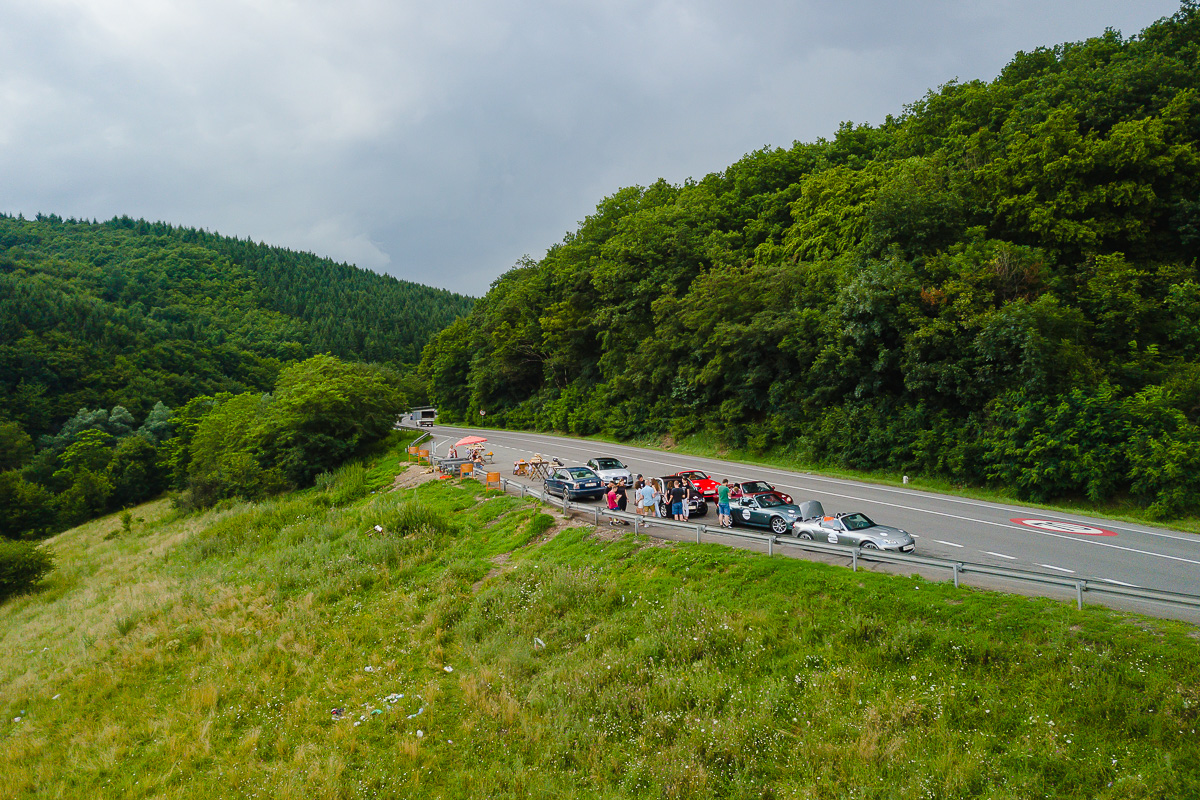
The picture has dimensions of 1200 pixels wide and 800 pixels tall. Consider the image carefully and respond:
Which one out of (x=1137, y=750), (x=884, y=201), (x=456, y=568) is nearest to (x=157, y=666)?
(x=456, y=568)

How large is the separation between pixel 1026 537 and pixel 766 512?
7065 millimetres

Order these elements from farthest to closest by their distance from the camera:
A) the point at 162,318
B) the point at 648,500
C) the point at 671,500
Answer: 1. the point at 162,318
2. the point at 648,500
3. the point at 671,500

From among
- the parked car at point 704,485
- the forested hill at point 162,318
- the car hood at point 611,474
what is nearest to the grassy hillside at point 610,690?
the parked car at point 704,485

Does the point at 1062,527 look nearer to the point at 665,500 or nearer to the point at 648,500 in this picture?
the point at 665,500

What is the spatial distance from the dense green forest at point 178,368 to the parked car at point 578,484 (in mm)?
24505

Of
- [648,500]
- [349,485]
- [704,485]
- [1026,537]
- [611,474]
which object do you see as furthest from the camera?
[349,485]

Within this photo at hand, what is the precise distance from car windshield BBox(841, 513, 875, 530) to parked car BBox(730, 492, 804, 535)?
1.79 m

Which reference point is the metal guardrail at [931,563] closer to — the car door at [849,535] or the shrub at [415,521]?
the car door at [849,535]

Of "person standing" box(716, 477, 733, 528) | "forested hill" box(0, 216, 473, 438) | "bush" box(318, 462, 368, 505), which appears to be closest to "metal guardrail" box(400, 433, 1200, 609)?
"person standing" box(716, 477, 733, 528)

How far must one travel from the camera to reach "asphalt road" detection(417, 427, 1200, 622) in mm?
13117

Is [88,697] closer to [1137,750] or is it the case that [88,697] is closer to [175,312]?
[1137,750]

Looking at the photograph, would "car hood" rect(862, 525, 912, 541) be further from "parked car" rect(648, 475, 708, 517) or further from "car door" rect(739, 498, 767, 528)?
"parked car" rect(648, 475, 708, 517)

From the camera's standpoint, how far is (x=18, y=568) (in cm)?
3008

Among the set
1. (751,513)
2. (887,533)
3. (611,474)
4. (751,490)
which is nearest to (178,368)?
(611,474)
